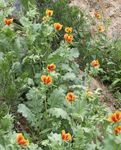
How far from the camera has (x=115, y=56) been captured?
6.82 metres

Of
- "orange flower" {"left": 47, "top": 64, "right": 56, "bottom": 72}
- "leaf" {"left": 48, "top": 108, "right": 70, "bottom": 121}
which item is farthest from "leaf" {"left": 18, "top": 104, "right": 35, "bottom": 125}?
"orange flower" {"left": 47, "top": 64, "right": 56, "bottom": 72}

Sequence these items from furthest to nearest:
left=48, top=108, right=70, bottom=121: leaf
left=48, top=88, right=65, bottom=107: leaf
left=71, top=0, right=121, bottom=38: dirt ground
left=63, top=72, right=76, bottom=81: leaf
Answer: left=71, top=0, right=121, bottom=38: dirt ground < left=63, top=72, right=76, bottom=81: leaf < left=48, top=88, right=65, bottom=107: leaf < left=48, top=108, right=70, bottom=121: leaf

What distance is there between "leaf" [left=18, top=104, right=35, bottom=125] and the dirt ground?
3208mm

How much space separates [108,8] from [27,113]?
3.89 metres

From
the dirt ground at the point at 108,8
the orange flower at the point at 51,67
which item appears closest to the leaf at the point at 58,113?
the orange flower at the point at 51,67

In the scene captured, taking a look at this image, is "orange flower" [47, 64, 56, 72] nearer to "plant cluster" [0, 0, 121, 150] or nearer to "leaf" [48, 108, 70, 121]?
"plant cluster" [0, 0, 121, 150]

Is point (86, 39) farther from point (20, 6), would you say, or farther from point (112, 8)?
point (112, 8)

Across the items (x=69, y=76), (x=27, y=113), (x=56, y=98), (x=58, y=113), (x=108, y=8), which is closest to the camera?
(x=58, y=113)

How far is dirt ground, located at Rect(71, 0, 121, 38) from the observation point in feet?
26.2

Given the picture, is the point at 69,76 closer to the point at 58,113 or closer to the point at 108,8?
the point at 58,113


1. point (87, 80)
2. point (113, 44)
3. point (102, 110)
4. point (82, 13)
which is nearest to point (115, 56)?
point (113, 44)

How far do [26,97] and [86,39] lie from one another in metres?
2.00

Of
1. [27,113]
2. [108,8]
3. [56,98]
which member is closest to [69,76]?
[56,98]

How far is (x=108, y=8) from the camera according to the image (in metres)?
8.38
